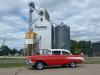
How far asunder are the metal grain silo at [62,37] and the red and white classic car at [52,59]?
64.7 meters

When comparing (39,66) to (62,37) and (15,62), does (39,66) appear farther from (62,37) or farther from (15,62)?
(62,37)

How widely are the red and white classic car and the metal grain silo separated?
2549 inches

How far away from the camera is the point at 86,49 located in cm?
13725

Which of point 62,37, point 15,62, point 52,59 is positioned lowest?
point 15,62

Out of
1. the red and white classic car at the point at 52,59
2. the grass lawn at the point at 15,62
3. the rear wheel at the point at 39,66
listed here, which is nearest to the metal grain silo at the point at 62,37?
the grass lawn at the point at 15,62

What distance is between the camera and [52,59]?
2480cm

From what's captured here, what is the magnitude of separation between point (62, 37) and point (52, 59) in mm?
68233

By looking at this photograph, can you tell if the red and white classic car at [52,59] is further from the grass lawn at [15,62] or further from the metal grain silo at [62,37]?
the metal grain silo at [62,37]

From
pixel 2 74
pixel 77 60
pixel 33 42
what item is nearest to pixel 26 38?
pixel 33 42

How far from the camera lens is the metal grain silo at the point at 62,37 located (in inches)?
3603

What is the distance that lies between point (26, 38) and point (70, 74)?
63.9m

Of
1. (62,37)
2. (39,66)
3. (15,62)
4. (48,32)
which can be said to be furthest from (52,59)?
(48,32)

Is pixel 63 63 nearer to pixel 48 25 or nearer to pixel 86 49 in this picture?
pixel 48 25

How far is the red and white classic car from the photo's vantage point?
2398cm
